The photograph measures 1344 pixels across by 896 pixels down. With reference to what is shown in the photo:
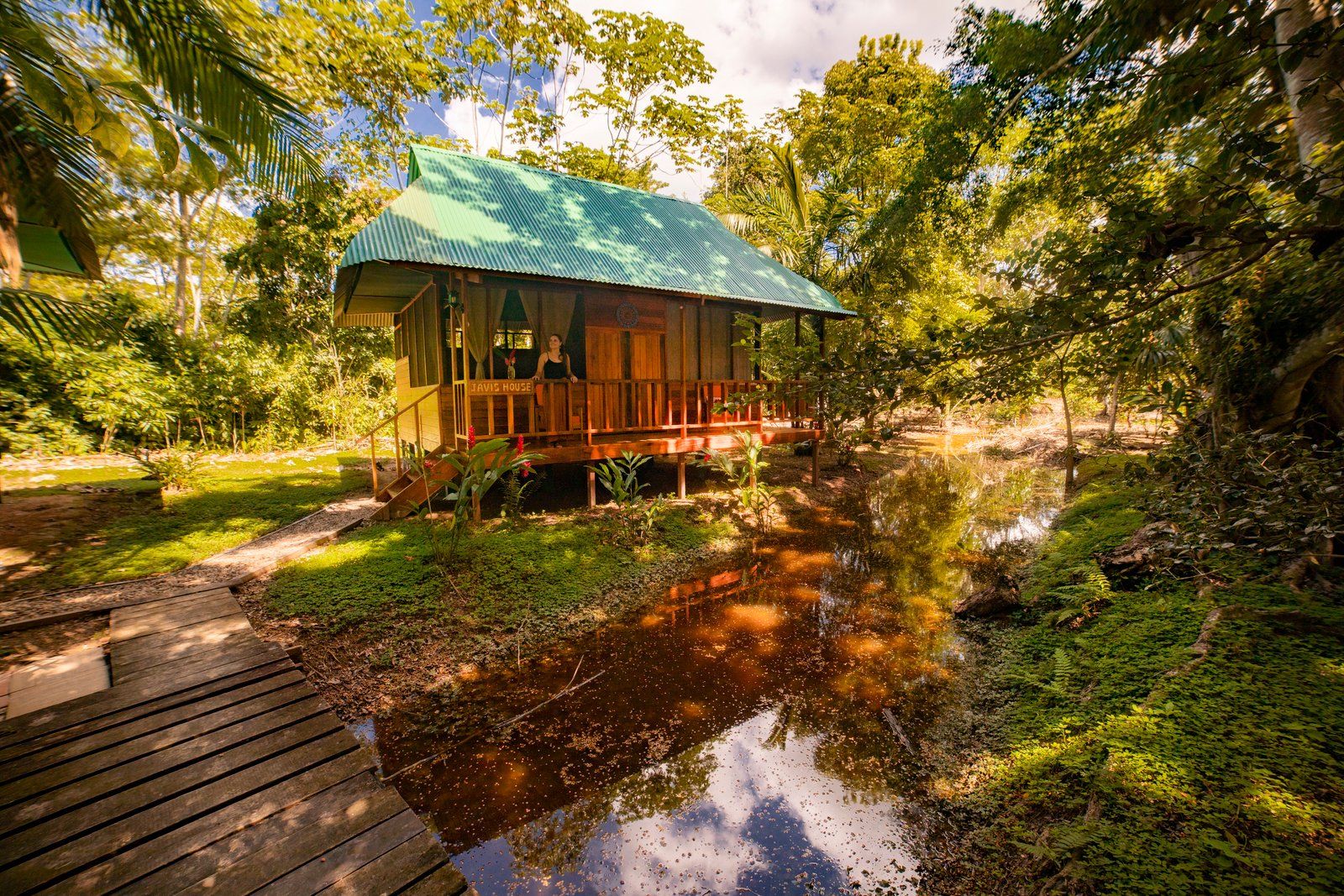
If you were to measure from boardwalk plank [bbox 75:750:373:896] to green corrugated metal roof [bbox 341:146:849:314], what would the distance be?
6507mm

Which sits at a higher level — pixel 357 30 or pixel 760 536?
pixel 357 30

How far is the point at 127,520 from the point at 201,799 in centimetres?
833

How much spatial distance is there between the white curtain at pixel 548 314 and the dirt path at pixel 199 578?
4.63 m

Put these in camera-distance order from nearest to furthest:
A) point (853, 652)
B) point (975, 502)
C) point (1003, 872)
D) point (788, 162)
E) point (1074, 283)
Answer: point (1074, 283)
point (1003, 872)
point (853, 652)
point (975, 502)
point (788, 162)

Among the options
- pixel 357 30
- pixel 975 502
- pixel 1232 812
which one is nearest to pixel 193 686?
pixel 1232 812

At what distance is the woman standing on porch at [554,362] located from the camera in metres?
10.4

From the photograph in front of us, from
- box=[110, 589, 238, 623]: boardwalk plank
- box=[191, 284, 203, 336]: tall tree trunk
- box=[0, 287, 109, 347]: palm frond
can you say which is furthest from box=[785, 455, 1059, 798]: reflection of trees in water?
box=[191, 284, 203, 336]: tall tree trunk

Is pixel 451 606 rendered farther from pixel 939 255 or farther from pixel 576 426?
pixel 939 255

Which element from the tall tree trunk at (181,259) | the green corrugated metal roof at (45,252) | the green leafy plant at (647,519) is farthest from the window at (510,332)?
the tall tree trunk at (181,259)

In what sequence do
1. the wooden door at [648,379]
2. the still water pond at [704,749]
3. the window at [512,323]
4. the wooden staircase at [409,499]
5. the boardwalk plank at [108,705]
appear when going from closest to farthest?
the boardwalk plank at [108,705], the still water pond at [704,749], the wooden staircase at [409,499], the wooden door at [648,379], the window at [512,323]

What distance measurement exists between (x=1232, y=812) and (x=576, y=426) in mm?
8922

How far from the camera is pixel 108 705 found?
327 centimetres

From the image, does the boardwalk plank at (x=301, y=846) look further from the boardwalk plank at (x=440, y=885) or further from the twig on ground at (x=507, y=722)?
the twig on ground at (x=507, y=722)

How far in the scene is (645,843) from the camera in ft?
10.6
